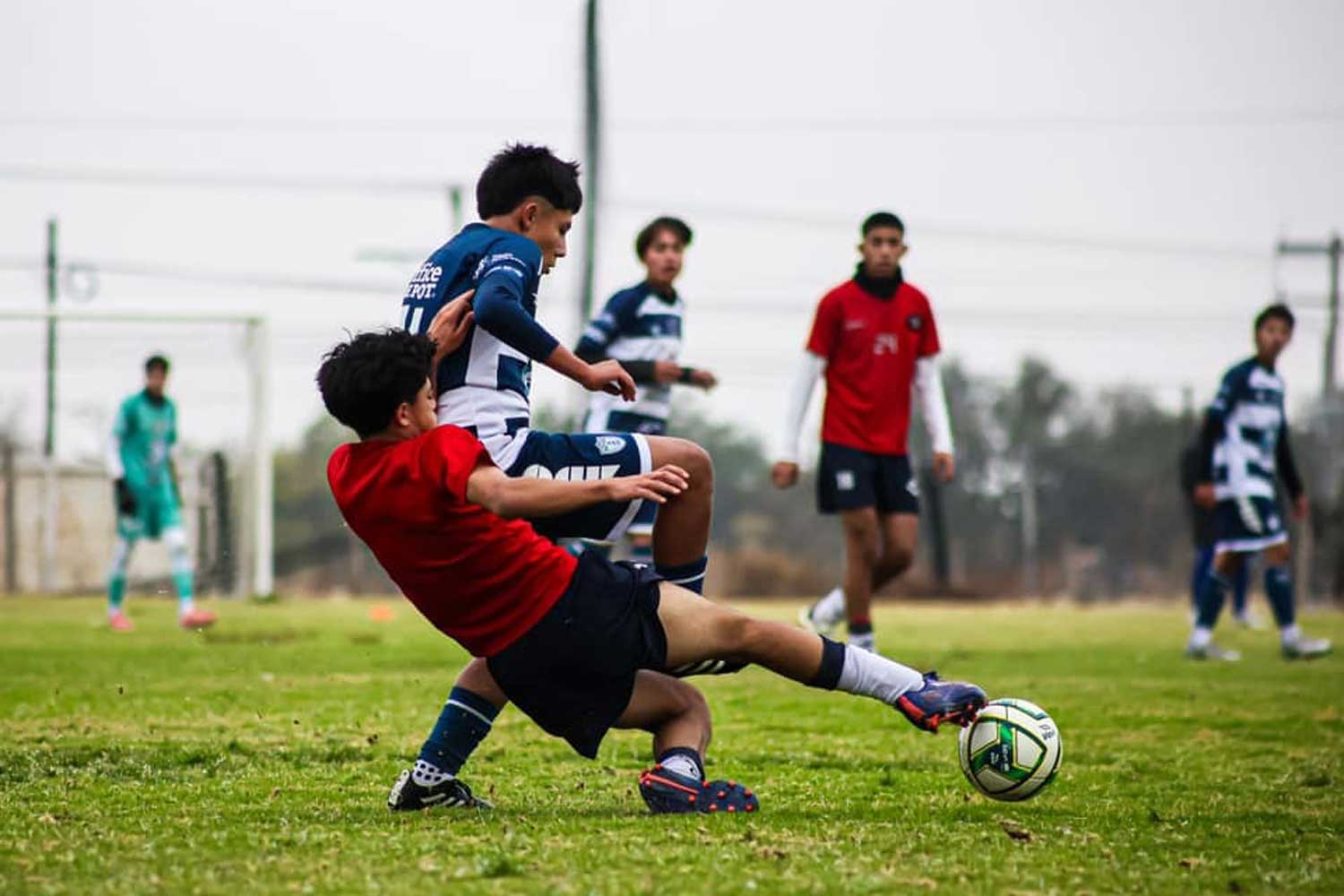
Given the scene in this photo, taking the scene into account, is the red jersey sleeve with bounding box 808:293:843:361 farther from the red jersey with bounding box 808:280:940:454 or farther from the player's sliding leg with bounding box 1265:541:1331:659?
the player's sliding leg with bounding box 1265:541:1331:659

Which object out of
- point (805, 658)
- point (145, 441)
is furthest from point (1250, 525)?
point (145, 441)

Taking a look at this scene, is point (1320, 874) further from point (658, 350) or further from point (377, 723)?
point (658, 350)

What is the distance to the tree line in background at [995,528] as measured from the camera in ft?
93.5

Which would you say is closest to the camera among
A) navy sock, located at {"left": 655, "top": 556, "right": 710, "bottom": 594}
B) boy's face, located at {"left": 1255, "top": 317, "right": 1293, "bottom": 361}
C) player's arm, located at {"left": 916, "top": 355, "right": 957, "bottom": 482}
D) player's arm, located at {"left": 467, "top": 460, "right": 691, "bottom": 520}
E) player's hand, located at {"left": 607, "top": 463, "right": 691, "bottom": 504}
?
player's arm, located at {"left": 467, "top": 460, "right": 691, "bottom": 520}

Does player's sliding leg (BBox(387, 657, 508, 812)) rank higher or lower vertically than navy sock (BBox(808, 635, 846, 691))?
lower

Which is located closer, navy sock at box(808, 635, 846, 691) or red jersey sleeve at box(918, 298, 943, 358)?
navy sock at box(808, 635, 846, 691)

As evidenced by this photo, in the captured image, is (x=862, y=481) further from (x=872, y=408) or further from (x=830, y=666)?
(x=830, y=666)

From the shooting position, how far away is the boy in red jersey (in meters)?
4.48

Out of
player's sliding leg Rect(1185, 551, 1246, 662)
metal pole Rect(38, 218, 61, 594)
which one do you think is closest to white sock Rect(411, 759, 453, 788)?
player's sliding leg Rect(1185, 551, 1246, 662)

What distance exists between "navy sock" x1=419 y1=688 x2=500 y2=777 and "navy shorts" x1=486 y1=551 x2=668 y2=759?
0.29m

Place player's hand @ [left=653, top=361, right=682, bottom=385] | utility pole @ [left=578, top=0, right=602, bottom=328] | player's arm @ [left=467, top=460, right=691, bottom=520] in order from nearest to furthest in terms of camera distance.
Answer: player's arm @ [left=467, top=460, right=691, bottom=520]
player's hand @ [left=653, top=361, right=682, bottom=385]
utility pole @ [left=578, top=0, right=602, bottom=328]

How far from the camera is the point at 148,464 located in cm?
1457

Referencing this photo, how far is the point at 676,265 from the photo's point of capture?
1065 cm

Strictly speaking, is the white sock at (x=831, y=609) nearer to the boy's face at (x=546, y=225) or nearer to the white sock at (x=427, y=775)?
the boy's face at (x=546, y=225)
